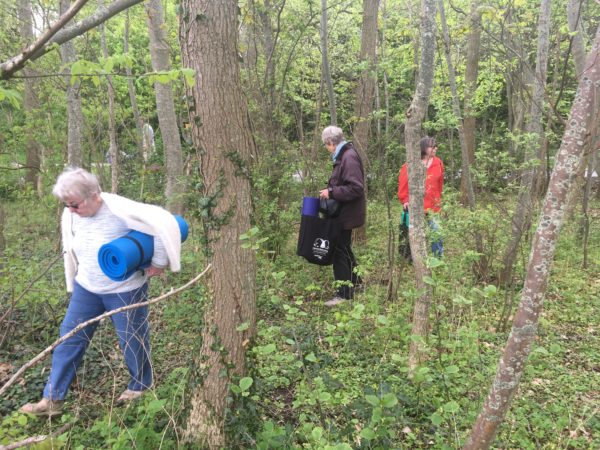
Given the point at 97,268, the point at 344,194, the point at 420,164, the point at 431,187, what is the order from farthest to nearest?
the point at 431,187 → the point at 344,194 → the point at 420,164 → the point at 97,268

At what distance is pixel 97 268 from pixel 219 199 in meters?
1.13

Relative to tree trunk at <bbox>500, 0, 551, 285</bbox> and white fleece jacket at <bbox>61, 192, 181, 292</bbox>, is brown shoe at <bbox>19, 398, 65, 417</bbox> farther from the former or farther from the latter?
tree trunk at <bbox>500, 0, 551, 285</bbox>

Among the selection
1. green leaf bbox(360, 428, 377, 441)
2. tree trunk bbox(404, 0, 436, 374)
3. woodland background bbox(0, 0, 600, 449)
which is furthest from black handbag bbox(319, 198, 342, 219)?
green leaf bbox(360, 428, 377, 441)

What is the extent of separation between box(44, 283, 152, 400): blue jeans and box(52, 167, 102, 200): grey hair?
719 mm

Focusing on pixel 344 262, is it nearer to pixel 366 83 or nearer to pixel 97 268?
pixel 97 268

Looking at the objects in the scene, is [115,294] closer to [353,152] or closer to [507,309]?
[353,152]

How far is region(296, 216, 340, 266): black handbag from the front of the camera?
448 centimetres

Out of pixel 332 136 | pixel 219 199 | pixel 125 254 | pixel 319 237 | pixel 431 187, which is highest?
pixel 332 136

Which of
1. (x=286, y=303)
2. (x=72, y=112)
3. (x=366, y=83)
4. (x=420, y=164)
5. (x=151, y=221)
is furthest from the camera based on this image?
(x=366, y=83)

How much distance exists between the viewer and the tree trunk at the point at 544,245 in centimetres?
162

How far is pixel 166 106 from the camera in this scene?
6.40 meters

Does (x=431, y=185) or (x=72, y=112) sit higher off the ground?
(x=72, y=112)

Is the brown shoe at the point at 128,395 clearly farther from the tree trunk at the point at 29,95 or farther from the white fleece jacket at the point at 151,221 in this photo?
the tree trunk at the point at 29,95

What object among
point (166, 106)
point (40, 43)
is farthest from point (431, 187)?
point (40, 43)
